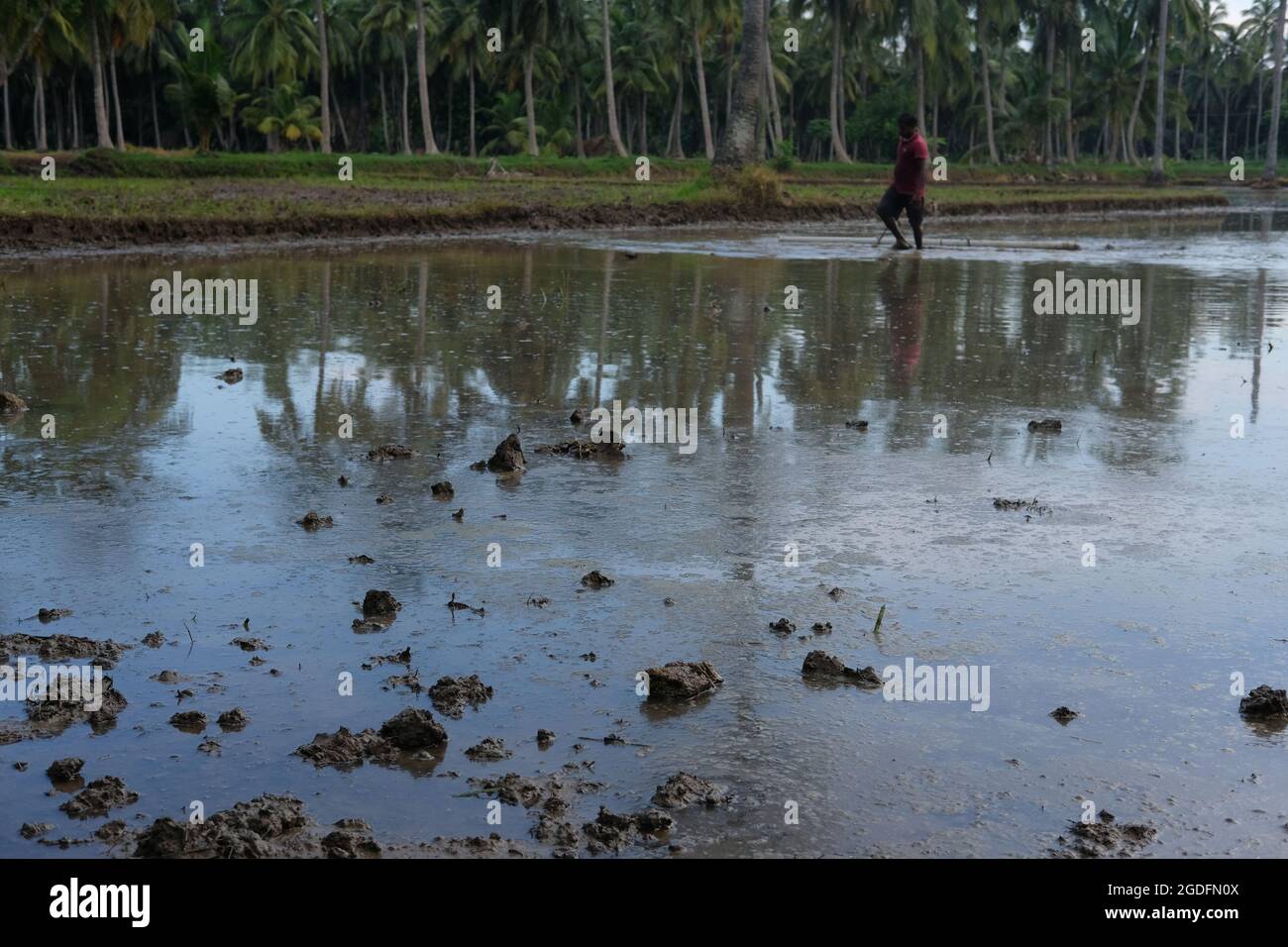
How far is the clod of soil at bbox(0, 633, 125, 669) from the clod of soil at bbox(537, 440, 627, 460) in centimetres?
294

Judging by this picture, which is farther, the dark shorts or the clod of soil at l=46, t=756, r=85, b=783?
the dark shorts

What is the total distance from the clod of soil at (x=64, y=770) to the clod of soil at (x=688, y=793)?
141cm

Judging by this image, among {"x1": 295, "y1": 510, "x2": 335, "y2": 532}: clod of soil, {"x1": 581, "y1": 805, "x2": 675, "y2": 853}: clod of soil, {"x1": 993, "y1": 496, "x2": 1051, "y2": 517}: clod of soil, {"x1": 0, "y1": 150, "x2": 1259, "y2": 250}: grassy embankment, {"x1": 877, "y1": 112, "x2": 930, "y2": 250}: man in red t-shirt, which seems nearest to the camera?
{"x1": 581, "y1": 805, "x2": 675, "y2": 853}: clod of soil

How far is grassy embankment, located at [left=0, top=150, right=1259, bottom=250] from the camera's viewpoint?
1966cm

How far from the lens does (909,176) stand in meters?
18.1

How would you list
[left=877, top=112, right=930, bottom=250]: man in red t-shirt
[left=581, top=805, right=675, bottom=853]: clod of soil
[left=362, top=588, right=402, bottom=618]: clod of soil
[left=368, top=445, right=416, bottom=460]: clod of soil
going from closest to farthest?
[left=581, top=805, right=675, bottom=853]: clod of soil → [left=362, top=588, right=402, bottom=618]: clod of soil → [left=368, top=445, right=416, bottom=460]: clod of soil → [left=877, top=112, right=930, bottom=250]: man in red t-shirt

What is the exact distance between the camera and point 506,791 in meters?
3.67

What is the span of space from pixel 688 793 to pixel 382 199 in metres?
23.4

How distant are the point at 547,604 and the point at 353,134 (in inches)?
3075

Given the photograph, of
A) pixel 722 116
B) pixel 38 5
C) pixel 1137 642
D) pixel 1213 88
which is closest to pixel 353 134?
pixel 722 116

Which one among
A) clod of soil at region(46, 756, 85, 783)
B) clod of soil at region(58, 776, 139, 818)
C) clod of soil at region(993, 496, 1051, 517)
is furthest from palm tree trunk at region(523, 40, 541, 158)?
clod of soil at region(58, 776, 139, 818)

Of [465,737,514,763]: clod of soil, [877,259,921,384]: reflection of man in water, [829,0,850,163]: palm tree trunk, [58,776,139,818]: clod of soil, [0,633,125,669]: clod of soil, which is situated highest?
[829,0,850,163]: palm tree trunk

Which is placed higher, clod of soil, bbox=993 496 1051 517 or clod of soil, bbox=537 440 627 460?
clod of soil, bbox=537 440 627 460

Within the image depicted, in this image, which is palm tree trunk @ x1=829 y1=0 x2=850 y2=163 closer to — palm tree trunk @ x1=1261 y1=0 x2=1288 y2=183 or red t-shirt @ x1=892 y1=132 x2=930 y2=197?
palm tree trunk @ x1=1261 y1=0 x2=1288 y2=183
